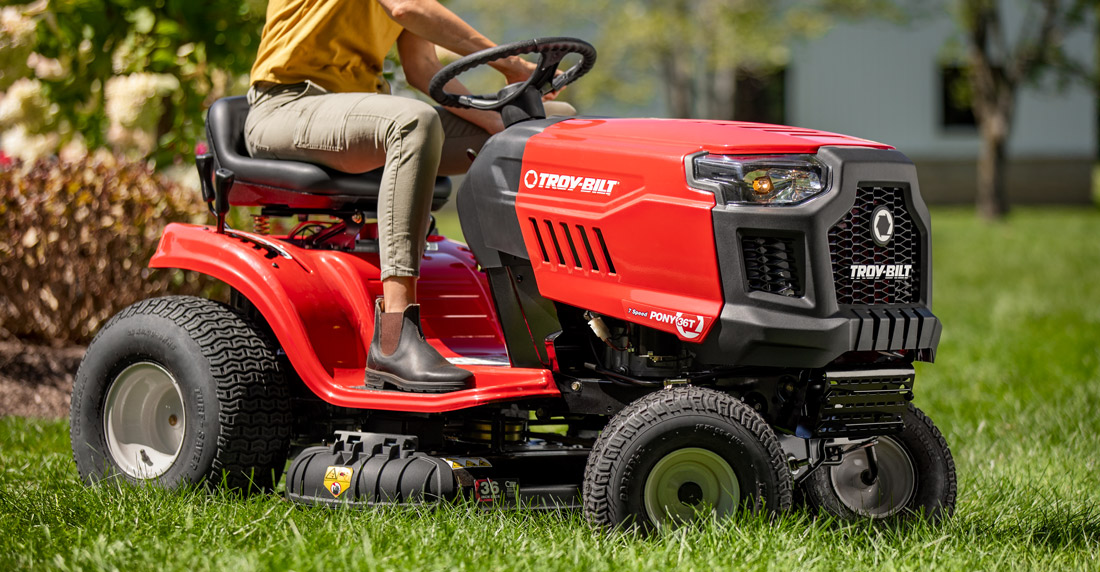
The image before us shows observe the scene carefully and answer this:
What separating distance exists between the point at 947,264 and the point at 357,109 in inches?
471

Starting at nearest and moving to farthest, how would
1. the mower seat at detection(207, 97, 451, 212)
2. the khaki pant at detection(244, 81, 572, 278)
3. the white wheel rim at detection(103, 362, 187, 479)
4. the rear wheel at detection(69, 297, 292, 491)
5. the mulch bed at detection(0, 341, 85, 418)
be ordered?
1. the khaki pant at detection(244, 81, 572, 278)
2. the rear wheel at detection(69, 297, 292, 491)
3. the mower seat at detection(207, 97, 451, 212)
4. the white wheel rim at detection(103, 362, 187, 479)
5. the mulch bed at detection(0, 341, 85, 418)

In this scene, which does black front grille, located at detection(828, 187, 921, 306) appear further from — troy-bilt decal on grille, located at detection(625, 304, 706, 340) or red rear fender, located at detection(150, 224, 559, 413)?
red rear fender, located at detection(150, 224, 559, 413)

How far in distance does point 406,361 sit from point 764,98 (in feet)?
77.6

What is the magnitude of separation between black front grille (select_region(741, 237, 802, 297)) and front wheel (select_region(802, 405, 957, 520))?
66 cm

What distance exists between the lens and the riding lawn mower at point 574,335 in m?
3.25

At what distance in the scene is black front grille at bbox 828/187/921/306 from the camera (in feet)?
10.8

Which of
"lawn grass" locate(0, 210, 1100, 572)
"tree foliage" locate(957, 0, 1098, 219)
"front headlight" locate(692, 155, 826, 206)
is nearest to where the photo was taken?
"lawn grass" locate(0, 210, 1100, 572)

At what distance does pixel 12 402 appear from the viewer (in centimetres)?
596

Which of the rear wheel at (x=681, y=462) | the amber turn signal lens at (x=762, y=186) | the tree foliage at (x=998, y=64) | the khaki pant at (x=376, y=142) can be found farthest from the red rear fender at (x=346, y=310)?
the tree foliage at (x=998, y=64)

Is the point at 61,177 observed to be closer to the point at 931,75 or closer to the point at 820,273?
the point at 820,273

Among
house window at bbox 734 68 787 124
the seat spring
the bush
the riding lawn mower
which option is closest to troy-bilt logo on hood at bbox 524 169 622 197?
the riding lawn mower

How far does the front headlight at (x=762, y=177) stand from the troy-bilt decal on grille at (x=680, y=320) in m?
0.30

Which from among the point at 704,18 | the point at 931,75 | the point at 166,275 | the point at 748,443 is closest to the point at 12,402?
the point at 166,275

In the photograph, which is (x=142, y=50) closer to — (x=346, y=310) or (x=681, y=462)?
Result: (x=346, y=310)
